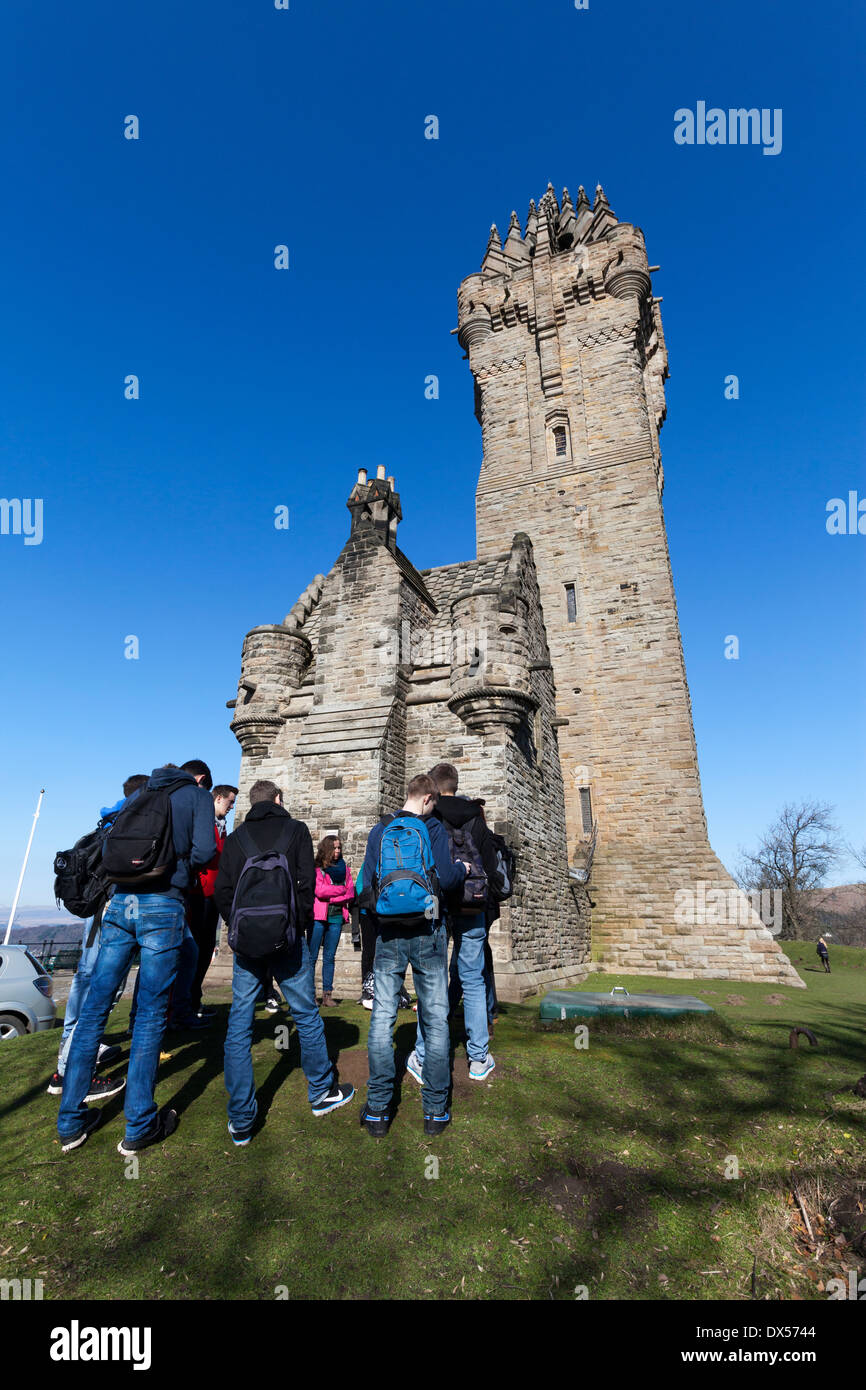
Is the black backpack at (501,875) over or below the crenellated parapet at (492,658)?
below

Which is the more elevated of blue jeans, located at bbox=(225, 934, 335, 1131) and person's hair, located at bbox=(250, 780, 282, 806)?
person's hair, located at bbox=(250, 780, 282, 806)

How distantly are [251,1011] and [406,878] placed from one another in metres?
1.27

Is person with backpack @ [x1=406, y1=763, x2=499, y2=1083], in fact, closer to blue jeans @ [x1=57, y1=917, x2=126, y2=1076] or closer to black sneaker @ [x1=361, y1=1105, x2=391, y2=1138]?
black sneaker @ [x1=361, y1=1105, x2=391, y2=1138]

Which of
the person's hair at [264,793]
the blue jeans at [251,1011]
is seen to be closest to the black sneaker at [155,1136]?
the blue jeans at [251,1011]

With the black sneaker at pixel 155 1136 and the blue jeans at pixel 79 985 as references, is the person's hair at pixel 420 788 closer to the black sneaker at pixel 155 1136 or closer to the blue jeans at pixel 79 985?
the blue jeans at pixel 79 985

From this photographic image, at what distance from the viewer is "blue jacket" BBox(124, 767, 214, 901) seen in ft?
13.0

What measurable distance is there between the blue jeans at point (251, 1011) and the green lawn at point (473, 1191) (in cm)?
30

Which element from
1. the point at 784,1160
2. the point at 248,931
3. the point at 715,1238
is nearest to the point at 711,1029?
the point at 784,1160

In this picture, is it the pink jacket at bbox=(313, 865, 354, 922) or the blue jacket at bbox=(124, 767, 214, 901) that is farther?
the pink jacket at bbox=(313, 865, 354, 922)

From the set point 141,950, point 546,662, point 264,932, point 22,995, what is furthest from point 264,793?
point 546,662

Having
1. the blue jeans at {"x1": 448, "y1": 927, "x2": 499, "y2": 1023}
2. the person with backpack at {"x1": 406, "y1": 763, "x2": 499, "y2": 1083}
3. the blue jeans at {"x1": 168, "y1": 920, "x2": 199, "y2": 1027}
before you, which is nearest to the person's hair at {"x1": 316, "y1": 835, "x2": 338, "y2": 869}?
the blue jeans at {"x1": 168, "y1": 920, "x2": 199, "y2": 1027}

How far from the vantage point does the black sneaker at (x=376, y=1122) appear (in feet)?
13.0
